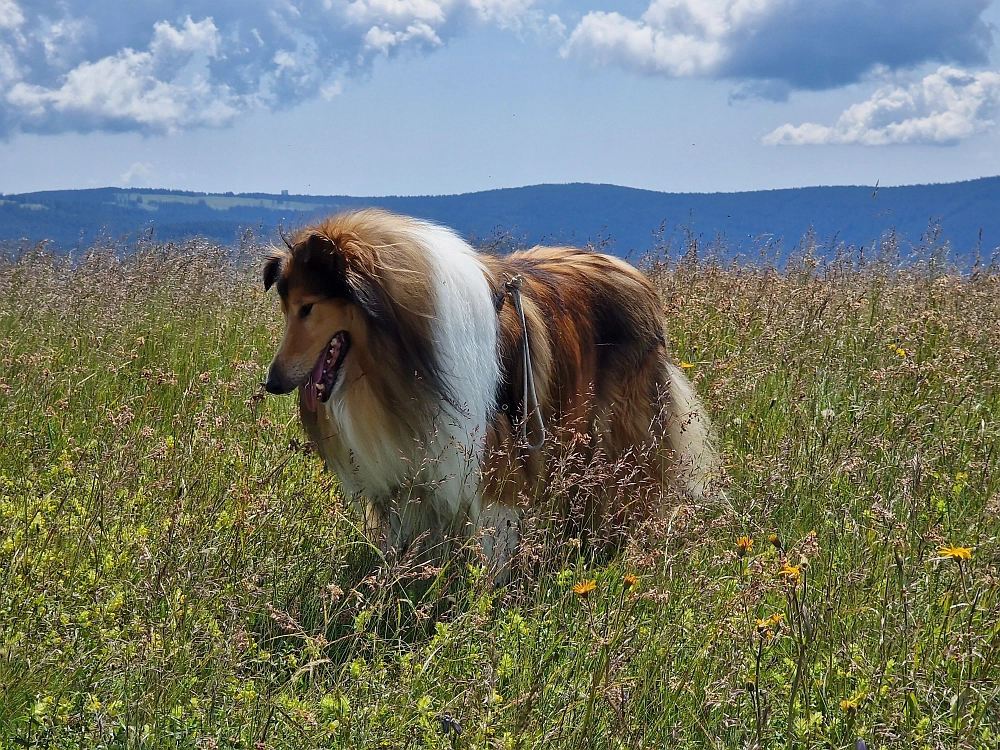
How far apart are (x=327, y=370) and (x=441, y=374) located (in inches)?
17.1

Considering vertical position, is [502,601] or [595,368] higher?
[595,368]

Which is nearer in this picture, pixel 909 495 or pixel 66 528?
pixel 909 495

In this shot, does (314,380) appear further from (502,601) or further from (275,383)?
(502,601)

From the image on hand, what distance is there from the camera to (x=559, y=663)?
287 cm

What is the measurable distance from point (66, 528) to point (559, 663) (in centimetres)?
186

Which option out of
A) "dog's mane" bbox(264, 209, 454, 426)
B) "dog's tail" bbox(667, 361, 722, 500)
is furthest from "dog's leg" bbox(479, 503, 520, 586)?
"dog's tail" bbox(667, 361, 722, 500)

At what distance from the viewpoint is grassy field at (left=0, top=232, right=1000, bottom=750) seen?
2.36 meters

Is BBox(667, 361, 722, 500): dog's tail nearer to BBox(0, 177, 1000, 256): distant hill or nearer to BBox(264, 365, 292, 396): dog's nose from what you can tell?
BBox(264, 365, 292, 396): dog's nose

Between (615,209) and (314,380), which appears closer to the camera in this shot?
(314,380)

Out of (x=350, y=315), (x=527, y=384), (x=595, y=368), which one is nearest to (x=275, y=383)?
(x=350, y=315)

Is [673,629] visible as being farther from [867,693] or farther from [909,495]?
[909,495]

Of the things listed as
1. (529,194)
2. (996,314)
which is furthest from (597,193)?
(996,314)

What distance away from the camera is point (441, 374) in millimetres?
3725

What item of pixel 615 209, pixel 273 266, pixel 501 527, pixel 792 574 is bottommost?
pixel 501 527
